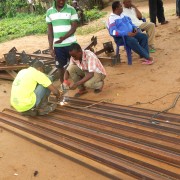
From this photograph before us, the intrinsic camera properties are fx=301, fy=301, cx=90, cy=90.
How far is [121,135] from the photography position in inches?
141

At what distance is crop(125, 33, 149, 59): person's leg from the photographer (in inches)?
235

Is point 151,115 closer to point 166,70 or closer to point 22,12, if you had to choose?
point 166,70

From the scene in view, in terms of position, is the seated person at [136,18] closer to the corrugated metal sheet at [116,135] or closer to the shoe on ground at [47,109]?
the corrugated metal sheet at [116,135]

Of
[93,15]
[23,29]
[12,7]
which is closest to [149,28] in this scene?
[93,15]

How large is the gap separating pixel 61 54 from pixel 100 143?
2.22 m

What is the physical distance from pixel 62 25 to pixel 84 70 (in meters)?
0.84

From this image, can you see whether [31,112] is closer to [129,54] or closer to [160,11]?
[129,54]

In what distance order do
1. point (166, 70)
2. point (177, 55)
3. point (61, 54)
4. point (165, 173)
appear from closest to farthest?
point (165, 173) < point (61, 54) < point (166, 70) < point (177, 55)

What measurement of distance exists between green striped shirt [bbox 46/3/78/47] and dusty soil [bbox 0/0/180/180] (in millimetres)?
1029

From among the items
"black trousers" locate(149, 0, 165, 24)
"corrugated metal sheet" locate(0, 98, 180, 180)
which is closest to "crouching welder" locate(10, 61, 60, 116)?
"corrugated metal sheet" locate(0, 98, 180, 180)

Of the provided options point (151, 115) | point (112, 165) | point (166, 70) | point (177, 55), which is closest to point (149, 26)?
point (177, 55)

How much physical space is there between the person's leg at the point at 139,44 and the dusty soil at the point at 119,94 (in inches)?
11.3

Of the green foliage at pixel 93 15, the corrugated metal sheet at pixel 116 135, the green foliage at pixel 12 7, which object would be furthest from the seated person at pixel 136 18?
the green foliage at pixel 12 7

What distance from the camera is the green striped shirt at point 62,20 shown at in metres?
4.98
